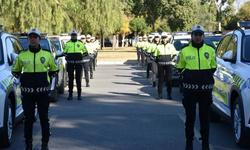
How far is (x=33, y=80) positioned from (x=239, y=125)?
10.3ft

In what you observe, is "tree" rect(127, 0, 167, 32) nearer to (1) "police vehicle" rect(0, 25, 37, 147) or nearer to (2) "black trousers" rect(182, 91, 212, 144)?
(1) "police vehicle" rect(0, 25, 37, 147)

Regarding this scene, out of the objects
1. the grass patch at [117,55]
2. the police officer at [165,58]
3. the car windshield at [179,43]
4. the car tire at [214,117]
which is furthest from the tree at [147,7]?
the car tire at [214,117]

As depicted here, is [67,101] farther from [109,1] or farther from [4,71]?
[109,1]

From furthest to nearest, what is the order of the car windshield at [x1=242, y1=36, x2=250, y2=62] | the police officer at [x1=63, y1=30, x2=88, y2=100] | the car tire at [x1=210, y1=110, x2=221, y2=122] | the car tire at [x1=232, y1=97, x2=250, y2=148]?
the police officer at [x1=63, y1=30, x2=88, y2=100] → the car tire at [x1=210, y1=110, x2=221, y2=122] → the car windshield at [x1=242, y1=36, x2=250, y2=62] → the car tire at [x1=232, y1=97, x2=250, y2=148]

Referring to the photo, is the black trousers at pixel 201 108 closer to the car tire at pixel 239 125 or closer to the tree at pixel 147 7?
the car tire at pixel 239 125

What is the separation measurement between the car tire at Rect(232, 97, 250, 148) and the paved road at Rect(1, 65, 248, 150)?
176 millimetres

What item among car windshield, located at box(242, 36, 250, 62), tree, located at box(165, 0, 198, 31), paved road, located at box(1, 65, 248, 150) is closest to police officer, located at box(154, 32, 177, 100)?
paved road, located at box(1, 65, 248, 150)

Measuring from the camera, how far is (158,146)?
6.81 metres

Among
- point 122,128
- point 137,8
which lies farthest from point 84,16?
point 122,128

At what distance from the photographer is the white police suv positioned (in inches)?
247

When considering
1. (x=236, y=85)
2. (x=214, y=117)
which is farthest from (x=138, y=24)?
(x=236, y=85)

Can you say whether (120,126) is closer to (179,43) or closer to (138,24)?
(179,43)

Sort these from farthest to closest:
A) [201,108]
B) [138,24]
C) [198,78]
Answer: [138,24]
[201,108]
[198,78]

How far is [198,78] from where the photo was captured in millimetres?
6070
